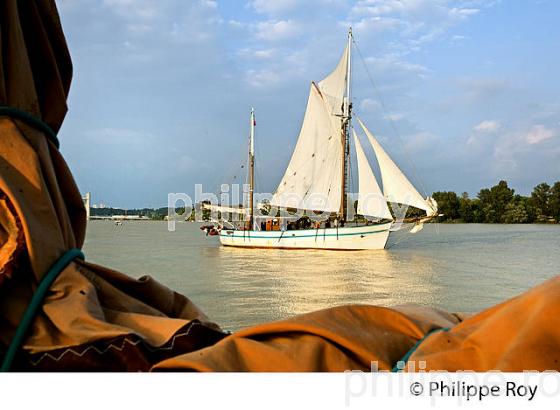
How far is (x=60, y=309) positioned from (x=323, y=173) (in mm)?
25083

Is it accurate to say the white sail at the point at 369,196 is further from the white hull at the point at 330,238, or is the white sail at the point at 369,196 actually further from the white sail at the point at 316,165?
the white sail at the point at 316,165

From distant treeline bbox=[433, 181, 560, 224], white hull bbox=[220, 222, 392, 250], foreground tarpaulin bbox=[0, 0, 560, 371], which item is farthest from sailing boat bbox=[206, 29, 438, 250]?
distant treeline bbox=[433, 181, 560, 224]

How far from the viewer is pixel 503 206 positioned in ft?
230

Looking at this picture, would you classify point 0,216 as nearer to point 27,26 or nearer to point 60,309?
point 60,309

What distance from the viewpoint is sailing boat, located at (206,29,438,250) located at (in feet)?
82.5

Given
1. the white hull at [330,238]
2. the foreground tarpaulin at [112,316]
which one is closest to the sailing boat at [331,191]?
the white hull at [330,238]

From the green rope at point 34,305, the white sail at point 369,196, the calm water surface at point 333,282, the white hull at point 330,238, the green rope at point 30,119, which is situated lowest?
the calm water surface at point 333,282

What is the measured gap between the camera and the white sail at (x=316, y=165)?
84.6 ft

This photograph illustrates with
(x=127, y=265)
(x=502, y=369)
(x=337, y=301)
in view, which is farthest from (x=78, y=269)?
(x=127, y=265)

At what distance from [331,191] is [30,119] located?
2459cm

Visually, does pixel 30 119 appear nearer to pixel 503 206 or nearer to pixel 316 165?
pixel 316 165

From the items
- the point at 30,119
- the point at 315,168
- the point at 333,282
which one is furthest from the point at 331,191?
the point at 30,119

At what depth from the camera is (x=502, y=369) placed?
0.74 m

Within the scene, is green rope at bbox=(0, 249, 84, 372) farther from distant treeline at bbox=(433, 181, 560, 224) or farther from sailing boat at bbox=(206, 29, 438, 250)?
distant treeline at bbox=(433, 181, 560, 224)
